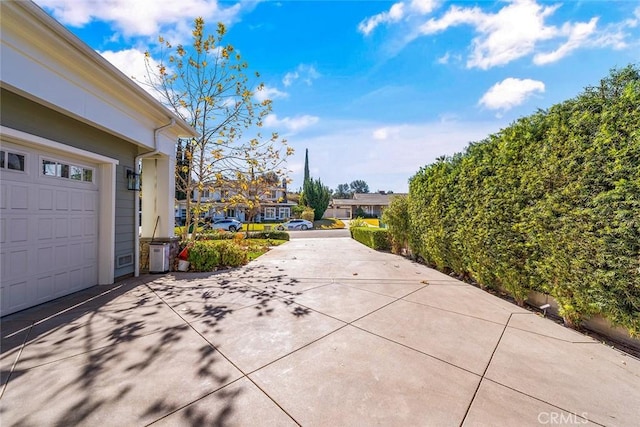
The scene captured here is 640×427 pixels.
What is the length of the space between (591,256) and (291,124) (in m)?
9.98

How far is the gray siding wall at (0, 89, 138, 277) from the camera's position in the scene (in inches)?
150

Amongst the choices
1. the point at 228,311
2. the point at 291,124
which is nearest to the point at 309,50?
the point at 291,124

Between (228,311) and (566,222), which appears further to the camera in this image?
(228,311)

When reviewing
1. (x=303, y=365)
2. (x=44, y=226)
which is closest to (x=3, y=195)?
(x=44, y=226)

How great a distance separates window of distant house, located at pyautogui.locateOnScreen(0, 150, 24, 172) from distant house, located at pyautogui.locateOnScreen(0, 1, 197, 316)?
0.01 m

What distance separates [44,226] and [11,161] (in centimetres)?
112

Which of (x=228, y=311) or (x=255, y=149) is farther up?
(x=255, y=149)

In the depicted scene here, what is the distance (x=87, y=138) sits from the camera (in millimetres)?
5105

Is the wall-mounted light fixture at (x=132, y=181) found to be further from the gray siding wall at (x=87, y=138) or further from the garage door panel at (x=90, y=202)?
the garage door panel at (x=90, y=202)

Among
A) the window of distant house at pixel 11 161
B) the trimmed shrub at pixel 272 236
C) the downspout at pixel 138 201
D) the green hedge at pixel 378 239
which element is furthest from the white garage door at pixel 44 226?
the trimmed shrub at pixel 272 236

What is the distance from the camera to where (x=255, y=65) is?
8492 mm

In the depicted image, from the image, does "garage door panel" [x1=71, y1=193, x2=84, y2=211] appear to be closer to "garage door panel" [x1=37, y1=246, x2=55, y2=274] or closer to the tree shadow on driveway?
"garage door panel" [x1=37, y1=246, x2=55, y2=274]

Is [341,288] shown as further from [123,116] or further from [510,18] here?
[510,18]

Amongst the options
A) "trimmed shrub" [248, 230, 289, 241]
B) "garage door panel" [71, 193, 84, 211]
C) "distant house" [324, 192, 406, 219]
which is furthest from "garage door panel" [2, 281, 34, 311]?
"distant house" [324, 192, 406, 219]
